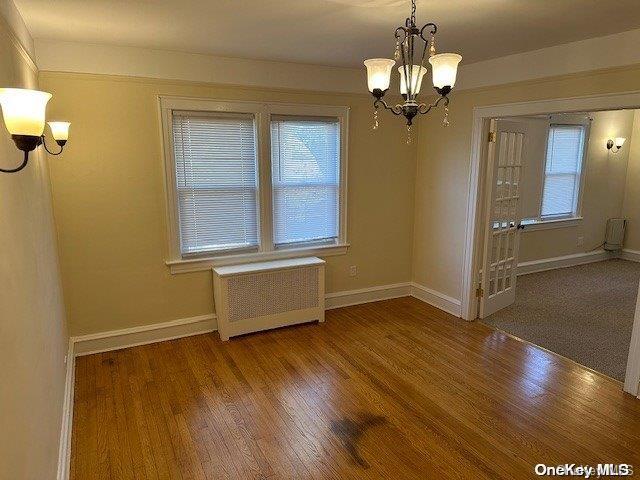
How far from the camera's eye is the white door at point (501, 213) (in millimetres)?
4051

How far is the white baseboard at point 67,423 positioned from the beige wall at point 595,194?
5526 mm

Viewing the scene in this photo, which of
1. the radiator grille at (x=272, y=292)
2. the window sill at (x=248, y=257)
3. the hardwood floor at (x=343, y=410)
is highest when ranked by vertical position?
the window sill at (x=248, y=257)

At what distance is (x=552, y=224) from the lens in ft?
19.8

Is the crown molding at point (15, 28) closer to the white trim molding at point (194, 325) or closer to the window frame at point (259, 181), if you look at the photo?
the window frame at point (259, 181)

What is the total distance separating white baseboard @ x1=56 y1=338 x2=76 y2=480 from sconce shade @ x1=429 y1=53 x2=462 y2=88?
2.60 metres

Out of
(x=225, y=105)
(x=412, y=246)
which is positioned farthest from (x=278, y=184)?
(x=412, y=246)

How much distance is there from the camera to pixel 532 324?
165 inches

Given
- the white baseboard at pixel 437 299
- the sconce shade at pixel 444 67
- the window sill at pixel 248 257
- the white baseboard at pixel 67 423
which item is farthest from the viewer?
the white baseboard at pixel 437 299

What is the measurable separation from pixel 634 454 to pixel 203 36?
3.80m

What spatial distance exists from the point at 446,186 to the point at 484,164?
0.51 meters

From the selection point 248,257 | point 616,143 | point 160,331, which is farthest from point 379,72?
point 616,143

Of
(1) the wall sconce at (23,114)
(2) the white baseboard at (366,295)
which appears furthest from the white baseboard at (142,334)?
(1) the wall sconce at (23,114)

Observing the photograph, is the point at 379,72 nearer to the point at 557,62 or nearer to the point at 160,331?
the point at 557,62

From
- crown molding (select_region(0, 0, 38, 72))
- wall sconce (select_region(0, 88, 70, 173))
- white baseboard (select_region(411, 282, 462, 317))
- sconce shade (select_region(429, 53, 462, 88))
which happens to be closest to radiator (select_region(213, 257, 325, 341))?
white baseboard (select_region(411, 282, 462, 317))
